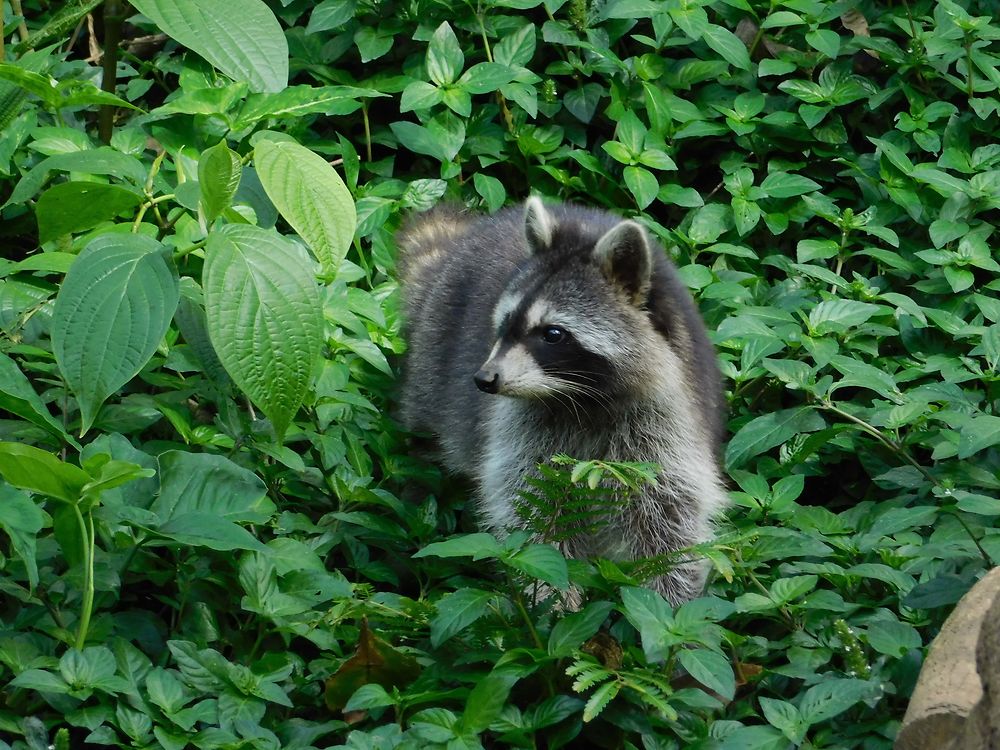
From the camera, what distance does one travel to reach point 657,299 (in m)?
4.72

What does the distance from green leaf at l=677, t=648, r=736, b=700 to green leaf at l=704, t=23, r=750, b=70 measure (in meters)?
3.77

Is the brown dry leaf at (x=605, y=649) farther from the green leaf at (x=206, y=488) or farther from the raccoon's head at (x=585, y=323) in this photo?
the green leaf at (x=206, y=488)

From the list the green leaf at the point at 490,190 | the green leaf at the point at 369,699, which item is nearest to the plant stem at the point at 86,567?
the green leaf at the point at 369,699

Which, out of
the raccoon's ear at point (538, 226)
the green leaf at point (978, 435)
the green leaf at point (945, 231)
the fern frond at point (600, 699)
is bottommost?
the fern frond at point (600, 699)

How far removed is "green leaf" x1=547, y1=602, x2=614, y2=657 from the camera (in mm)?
3576

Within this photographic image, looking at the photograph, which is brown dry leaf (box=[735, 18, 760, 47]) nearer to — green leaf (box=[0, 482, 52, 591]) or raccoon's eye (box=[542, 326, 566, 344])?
raccoon's eye (box=[542, 326, 566, 344])

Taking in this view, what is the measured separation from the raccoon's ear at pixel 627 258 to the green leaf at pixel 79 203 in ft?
5.38

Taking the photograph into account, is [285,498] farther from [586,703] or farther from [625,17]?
[625,17]

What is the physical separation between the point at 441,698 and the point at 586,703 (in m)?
0.44

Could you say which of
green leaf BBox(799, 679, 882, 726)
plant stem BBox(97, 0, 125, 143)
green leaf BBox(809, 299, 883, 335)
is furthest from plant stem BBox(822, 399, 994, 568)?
plant stem BBox(97, 0, 125, 143)

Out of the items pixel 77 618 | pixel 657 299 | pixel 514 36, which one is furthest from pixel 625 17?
pixel 77 618

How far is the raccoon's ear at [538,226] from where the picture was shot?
15.6 feet

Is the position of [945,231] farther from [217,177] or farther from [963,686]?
[217,177]

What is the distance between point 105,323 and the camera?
325 cm
